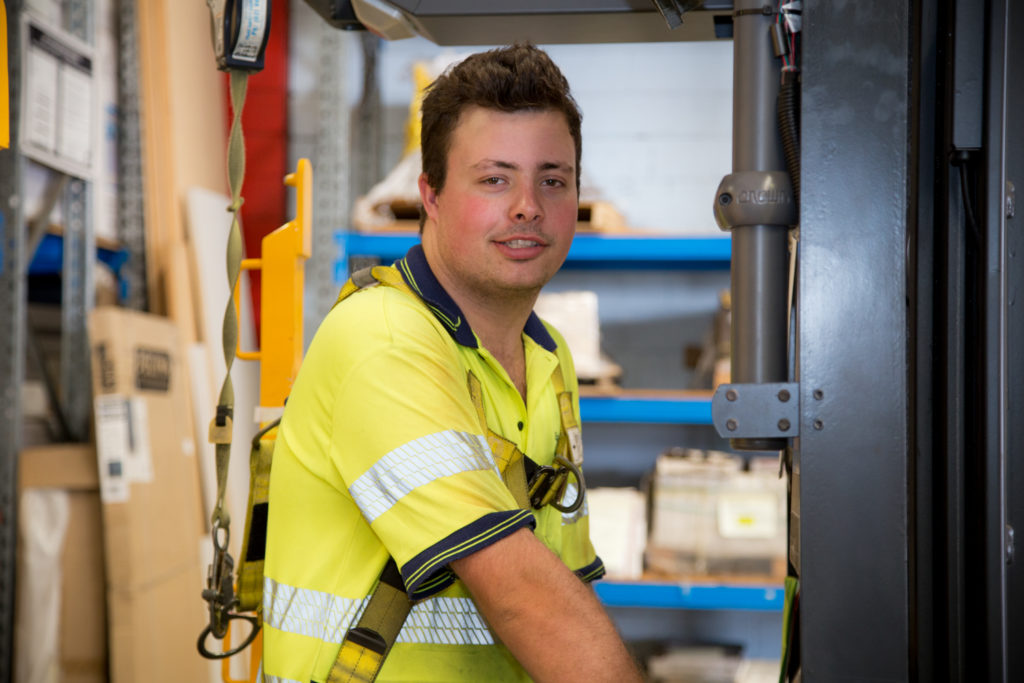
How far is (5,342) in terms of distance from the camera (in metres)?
3.71

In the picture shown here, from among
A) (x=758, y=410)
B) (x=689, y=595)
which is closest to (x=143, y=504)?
(x=689, y=595)

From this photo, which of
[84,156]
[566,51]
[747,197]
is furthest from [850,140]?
[566,51]

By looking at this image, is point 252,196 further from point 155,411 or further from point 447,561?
point 447,561

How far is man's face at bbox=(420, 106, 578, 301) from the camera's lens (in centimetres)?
196

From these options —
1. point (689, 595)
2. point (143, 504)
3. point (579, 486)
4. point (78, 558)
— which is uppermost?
point (579, 486)

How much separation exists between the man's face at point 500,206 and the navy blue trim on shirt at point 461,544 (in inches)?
23.2

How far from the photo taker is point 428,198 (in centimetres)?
215

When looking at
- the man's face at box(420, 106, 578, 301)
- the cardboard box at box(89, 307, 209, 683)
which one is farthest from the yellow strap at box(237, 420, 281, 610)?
the cardboard box at box(89, 307, 209, 683)

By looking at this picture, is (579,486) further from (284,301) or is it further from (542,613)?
(284,301)

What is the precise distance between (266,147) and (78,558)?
260 centimetres

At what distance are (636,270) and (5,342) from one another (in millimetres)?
3130

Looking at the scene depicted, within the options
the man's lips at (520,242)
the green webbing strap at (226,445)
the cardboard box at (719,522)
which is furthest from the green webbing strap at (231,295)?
the cardboard box at (719,522)

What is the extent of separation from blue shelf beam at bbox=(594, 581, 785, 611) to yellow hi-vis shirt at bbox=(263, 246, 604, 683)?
2476mm

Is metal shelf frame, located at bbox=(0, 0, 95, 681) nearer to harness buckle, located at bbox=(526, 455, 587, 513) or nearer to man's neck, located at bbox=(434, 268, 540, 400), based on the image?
man's neck, located at bbox=(434, 268, 540, 400)
